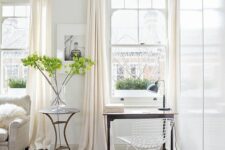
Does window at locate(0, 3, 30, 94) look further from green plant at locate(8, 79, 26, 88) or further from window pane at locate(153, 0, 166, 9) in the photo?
window pane at locate(153, 0, 166, 9)

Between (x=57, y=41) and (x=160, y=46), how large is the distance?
1.65 m

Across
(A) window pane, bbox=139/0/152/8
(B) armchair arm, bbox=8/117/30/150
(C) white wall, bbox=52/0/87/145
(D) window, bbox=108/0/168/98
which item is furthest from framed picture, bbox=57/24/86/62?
(B) armchair arm, bbox=8/117/30/150

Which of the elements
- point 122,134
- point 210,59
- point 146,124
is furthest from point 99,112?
point 210,59

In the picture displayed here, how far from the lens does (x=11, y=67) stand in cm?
507

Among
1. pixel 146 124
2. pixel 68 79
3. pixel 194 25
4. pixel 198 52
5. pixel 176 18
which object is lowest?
pixel 146 124

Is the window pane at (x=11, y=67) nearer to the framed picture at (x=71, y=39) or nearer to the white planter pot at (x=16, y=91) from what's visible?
the white planter pot at (x=16, y=91)

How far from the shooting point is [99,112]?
4707mm

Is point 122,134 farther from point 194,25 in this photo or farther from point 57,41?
point 194,25

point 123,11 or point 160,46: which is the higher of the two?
point 123,11

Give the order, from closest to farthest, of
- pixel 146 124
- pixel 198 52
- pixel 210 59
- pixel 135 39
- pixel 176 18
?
1. pixel 210 59
2. pixel 198 52
3. pixel 146 124
4. pixel 176 18
5. pixel 135 39

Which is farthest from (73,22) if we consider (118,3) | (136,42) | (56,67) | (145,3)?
(145,3)

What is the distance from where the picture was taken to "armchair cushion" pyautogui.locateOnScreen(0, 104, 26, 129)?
163 inches

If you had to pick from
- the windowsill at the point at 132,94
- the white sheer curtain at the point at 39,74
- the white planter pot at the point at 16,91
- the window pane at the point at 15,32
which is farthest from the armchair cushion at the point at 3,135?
the windowsill at the point at 132,94

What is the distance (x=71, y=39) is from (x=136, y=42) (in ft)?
3.45
